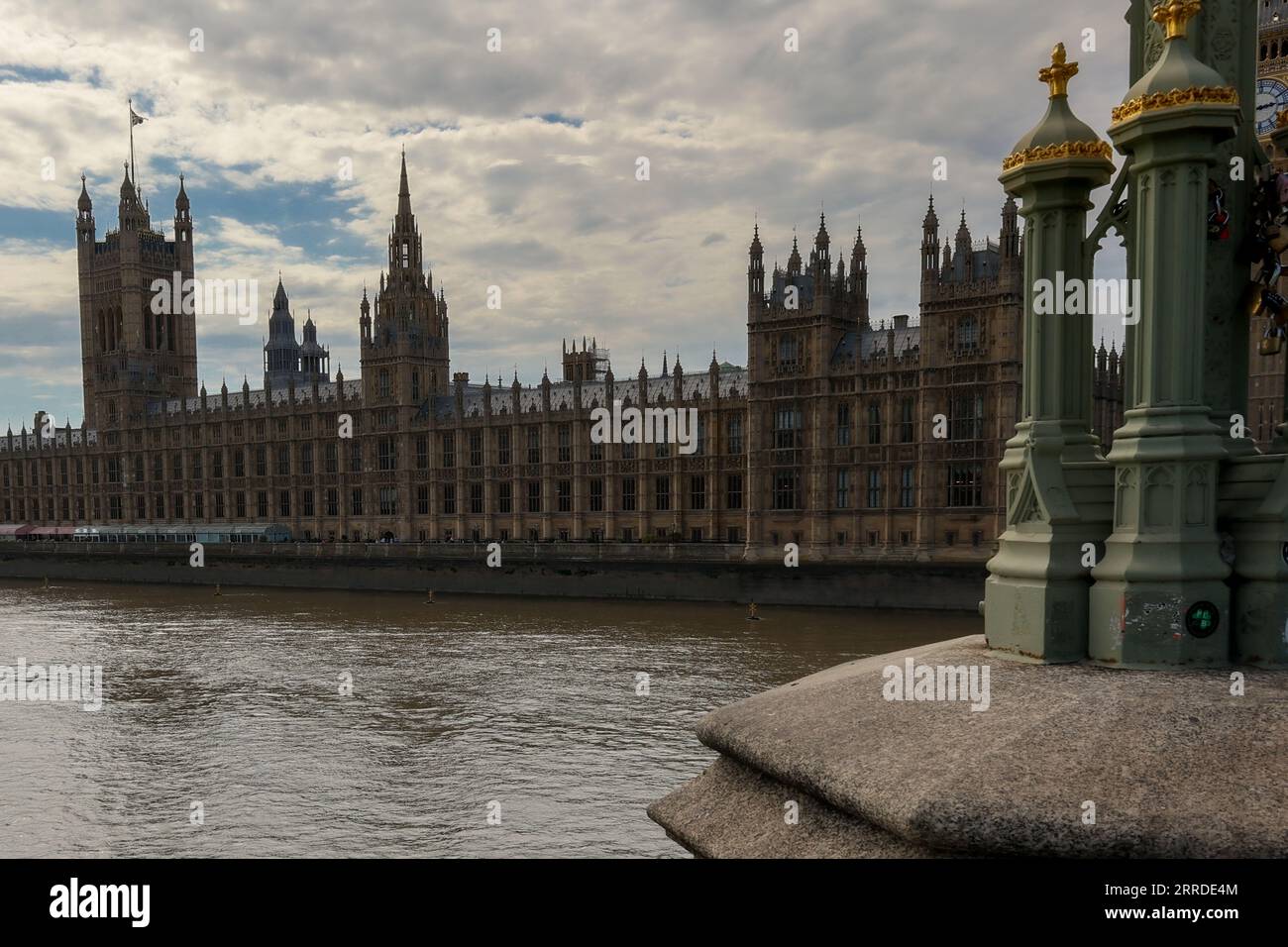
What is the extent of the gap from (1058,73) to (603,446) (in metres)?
61.5

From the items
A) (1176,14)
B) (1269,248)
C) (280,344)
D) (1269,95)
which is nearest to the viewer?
(1176,14)

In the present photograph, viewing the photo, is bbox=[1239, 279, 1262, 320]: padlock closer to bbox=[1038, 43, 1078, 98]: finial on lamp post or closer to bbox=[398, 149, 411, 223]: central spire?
bbox=[1038, 43, 1078, 98]: finial on lamp post

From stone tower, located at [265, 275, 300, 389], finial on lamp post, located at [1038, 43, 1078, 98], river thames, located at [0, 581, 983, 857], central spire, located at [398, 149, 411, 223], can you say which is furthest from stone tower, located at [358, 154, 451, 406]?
finial on lamp post, located at [1038, 43, 1078, 98]

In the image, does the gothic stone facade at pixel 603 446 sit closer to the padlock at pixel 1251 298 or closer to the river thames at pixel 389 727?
the river thames at pixel 389 727

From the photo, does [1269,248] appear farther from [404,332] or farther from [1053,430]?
[404,332]

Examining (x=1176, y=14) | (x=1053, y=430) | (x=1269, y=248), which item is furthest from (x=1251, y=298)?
(x=1176, y=14)

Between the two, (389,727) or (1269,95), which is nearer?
(389,727)

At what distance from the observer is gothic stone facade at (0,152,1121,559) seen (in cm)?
5503

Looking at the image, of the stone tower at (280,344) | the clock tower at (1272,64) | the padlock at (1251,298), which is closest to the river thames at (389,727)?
the padlock at (1251,298)

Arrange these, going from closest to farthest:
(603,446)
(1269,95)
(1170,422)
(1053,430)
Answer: (1170,422)
(1053,430)
(603,446)
(1269,95)

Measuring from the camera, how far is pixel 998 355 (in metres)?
53.2

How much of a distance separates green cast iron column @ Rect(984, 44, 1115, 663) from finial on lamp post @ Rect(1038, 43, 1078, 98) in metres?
0.01

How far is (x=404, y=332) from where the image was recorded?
3393 inches
